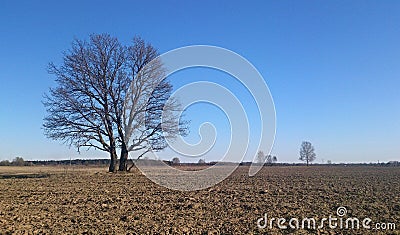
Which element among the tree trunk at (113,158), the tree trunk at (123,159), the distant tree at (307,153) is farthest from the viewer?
the distant tree at (307,153)

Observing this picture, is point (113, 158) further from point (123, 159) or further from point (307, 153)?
point (307, 153)

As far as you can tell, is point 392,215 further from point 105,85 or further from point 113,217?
point 105,85

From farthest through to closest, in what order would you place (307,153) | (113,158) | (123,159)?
(307,153)
(123,159)
(113,158)

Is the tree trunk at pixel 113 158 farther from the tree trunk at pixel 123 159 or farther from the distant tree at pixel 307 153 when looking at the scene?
the distant tree at pixel 307 153

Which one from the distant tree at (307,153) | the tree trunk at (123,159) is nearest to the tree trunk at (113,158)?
the tree trunk at (123,159)

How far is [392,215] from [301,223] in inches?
130

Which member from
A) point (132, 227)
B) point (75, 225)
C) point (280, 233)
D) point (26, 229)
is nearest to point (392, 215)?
point (280, 233)

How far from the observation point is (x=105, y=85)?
97.2ft

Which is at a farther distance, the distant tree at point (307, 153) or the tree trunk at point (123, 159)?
the distant tree at point (307, 153)

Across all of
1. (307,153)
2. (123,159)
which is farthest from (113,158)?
(307,153)

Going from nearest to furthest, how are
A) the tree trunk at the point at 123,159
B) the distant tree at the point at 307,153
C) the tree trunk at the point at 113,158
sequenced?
the tree trunk at the point at 113,158 → the tree trunk at the point at 123,159 → the distant tree at the point at 307,153

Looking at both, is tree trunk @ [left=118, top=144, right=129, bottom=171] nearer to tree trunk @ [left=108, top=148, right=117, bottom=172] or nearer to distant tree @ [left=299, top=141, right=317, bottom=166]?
tree trunk @ [left=108, top=148, right=117, bottom=172]

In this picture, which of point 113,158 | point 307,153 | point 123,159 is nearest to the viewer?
point 113,158

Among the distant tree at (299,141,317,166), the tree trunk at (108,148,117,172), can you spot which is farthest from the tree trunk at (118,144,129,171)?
the distant tree at (299,141,317,166)
